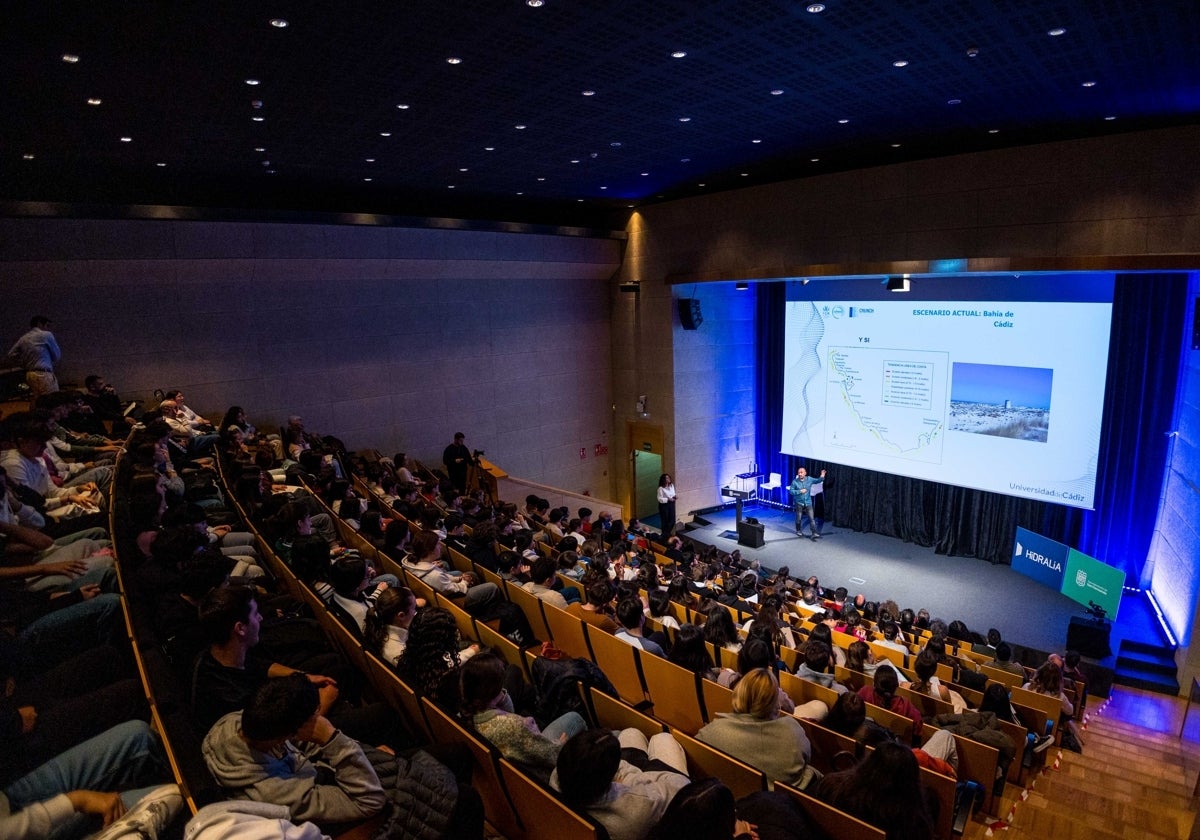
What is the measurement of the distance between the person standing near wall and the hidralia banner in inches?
484

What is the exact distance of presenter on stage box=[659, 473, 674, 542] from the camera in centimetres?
1225

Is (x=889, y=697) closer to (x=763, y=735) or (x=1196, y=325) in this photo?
(x=763, y=735)

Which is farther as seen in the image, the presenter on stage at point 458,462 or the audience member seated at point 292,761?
the presenter on stage at point 458,462

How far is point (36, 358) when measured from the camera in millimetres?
6820

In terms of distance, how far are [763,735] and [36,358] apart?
8.02 metres

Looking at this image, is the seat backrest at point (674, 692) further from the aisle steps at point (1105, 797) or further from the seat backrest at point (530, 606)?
the aisle steps at point (1105, 797)

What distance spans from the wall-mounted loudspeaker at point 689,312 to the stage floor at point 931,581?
390cm

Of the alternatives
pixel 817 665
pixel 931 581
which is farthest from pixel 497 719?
pixel 931 581

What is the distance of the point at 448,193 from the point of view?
1087 cm

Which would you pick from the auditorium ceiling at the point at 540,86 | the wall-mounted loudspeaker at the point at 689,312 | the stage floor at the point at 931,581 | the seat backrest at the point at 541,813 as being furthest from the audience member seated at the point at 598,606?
the wall-mounted loudspeaker at the point at 689,312

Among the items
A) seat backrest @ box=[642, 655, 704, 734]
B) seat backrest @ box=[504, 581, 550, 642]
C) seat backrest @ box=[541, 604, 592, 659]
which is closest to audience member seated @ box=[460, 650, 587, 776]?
seat backrest @ box=[642, 655, 704, 734]

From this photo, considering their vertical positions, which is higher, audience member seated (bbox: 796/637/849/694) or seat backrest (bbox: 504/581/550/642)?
seat backrest (bbox: 504/581/550/642)

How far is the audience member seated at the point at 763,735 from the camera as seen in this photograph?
9.14 feet

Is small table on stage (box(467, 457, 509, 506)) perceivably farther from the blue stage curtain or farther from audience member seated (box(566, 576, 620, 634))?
the blue stage curtain
